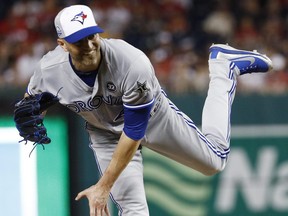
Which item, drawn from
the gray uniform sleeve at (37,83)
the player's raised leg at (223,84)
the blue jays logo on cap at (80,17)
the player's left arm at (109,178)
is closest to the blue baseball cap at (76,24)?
the blue jays logo on cap at (80,17)

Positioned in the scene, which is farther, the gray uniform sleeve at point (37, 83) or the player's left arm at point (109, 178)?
the gray uniform sleeve at point (37, 83)

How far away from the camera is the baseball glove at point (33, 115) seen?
5076mm

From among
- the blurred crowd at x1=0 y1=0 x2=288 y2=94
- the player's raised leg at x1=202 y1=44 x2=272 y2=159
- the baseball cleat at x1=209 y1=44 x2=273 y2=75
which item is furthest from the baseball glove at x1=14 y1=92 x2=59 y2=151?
the blurred crowd at x1=0 y1=0 x2=288 y2=94

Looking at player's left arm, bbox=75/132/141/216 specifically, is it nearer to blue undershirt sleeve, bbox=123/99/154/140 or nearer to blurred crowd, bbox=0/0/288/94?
blue undershirt sleeve, bbox=123/99/154/140

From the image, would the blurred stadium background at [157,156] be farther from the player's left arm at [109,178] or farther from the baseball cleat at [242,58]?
the player's left arm at [109,178]

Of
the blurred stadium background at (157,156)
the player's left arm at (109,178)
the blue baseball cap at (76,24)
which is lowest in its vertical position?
the blurred stadium background at (157,156)

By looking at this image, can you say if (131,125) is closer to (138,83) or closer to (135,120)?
(135,120)

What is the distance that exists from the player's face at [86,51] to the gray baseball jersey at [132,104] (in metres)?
0.08

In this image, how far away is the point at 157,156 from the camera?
744 centimetres

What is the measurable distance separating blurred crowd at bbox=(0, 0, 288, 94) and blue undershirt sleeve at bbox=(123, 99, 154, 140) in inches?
150

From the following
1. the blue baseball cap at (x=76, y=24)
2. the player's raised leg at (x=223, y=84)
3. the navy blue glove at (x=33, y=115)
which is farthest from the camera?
the player's raised leg at (x=223, y=84)

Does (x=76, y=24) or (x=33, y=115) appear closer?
(x=76, y=24)

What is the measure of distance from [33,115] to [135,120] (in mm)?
619

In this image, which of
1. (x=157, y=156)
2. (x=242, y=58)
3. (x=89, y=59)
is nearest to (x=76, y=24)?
(x=89, y=59)
